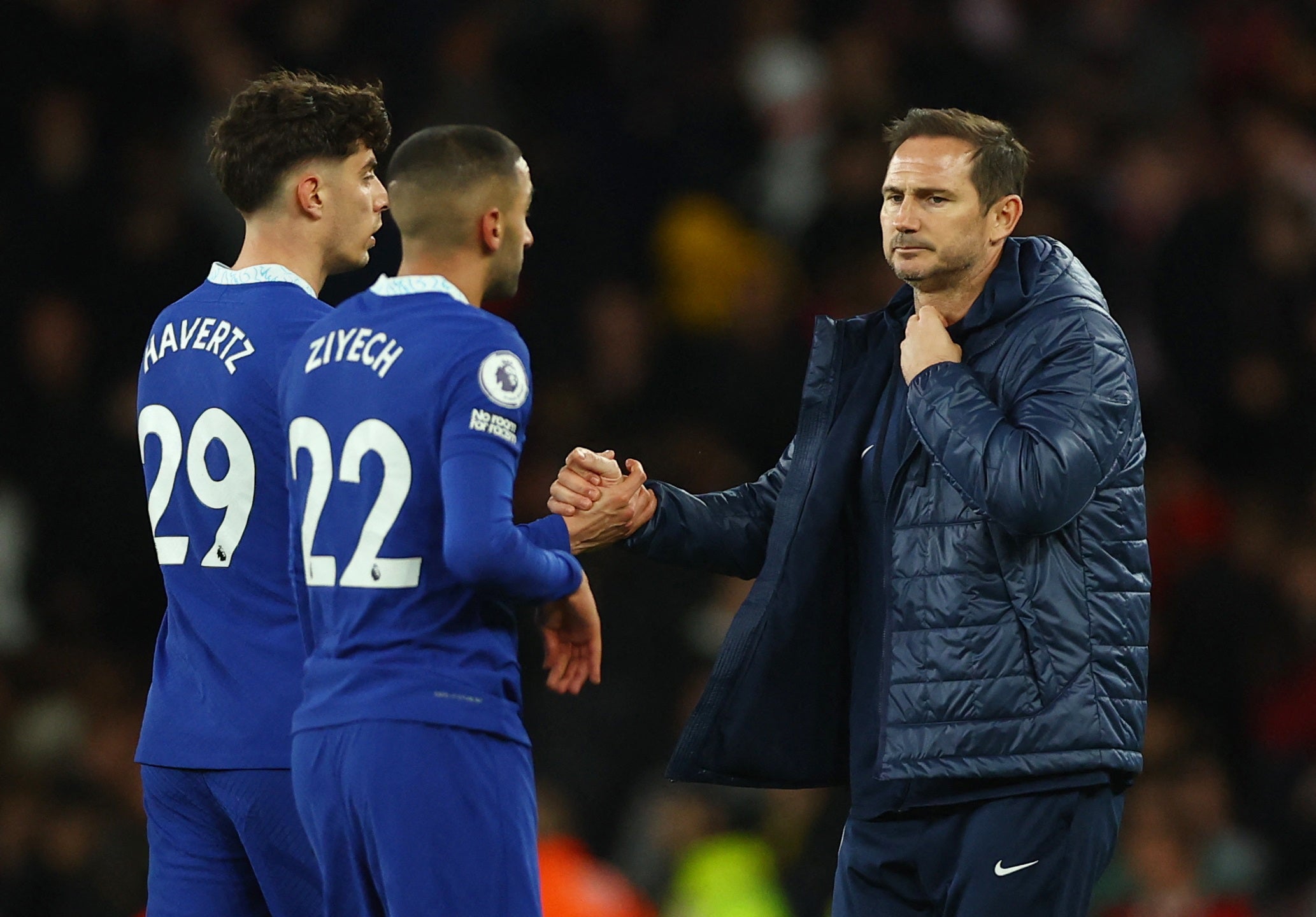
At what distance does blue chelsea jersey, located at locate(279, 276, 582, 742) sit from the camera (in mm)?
3623

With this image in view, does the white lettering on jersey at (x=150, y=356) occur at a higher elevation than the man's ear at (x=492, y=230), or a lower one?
lower

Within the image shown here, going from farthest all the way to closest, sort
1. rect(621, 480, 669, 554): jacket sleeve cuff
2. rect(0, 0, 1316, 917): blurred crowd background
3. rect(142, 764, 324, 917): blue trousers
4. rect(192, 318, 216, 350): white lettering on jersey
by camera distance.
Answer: rect(0, 0, 1316, 917): blurred crowd background → rect(621, 480, 669, 554): jacket sleeve cuff → rect(192, 318, 216, 350): white lettering on jersey → rect(142, 764, 324, 917): blue trousers

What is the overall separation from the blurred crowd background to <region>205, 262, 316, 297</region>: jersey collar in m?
3.74

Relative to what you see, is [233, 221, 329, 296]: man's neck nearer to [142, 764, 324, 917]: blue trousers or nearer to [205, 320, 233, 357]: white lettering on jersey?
[205, 320, 233, 357]: white lettering on jersey

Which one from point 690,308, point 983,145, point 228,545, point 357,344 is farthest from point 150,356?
point 690,308

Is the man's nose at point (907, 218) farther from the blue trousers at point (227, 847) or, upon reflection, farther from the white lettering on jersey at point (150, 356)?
the blue trousers at point (227, 847)

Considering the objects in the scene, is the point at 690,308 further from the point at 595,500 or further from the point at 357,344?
the point at 357,344

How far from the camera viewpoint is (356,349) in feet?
12.3

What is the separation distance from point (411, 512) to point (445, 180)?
0.68 m

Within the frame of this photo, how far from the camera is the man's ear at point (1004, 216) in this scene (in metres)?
4.48

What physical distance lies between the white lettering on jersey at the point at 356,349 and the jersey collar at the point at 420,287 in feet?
0.36

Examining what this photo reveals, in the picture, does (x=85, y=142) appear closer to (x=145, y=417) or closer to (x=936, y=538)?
(x=145, y=417)

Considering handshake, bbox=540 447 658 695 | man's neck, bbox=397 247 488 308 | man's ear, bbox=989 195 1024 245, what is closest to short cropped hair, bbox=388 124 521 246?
man's neck, bbox=397 247 488 308

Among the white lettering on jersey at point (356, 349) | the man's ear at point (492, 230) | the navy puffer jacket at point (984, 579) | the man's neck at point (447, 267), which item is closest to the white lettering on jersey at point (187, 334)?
the white lettering on jersey at point (356, 349)
